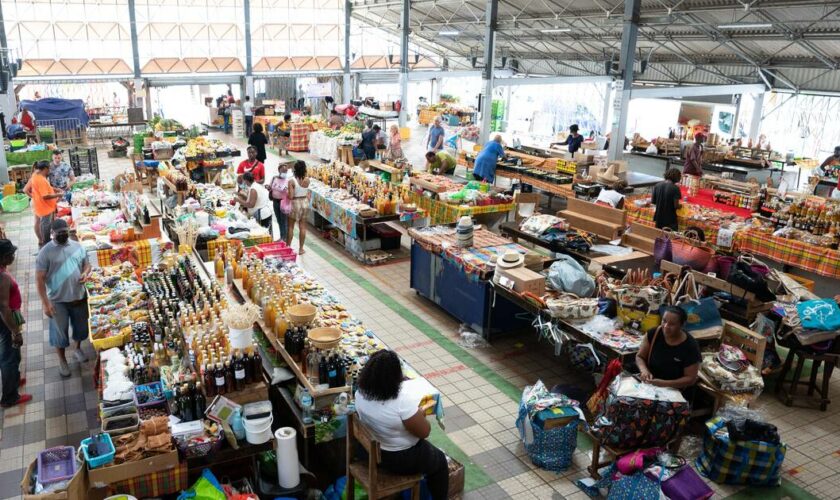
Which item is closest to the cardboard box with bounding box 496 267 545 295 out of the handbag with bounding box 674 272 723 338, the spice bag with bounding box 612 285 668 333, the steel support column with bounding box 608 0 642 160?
the spice bag with bounding box 612 285 668 333

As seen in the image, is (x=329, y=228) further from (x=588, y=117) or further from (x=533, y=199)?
(x=588, y=117)

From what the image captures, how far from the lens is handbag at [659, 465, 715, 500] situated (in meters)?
4.96

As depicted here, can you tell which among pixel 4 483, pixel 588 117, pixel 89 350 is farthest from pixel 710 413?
pixel 588 117

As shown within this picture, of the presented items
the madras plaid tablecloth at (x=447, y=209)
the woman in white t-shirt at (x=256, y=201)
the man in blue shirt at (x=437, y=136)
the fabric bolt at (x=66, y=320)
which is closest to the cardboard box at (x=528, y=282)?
the madras plaid tablecloth at (x=447, y=209)

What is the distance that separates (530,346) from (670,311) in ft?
9.03

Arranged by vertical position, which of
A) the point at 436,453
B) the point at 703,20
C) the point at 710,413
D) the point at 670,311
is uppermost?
the point at 703,20

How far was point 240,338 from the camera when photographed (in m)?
5.16

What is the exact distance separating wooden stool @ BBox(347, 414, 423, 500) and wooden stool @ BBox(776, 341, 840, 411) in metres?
4.80

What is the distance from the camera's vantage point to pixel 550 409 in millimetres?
5738

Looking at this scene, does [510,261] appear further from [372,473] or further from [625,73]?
[625,73]

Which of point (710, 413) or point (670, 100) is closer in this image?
point (710, 413)

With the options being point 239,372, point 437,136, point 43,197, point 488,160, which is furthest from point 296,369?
point 437,136

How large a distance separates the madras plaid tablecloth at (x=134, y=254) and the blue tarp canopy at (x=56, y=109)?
18.1m

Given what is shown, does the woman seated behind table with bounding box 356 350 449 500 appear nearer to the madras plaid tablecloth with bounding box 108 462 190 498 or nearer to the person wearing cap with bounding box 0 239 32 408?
the madras plaid tablecloth with bounding box 108 462 190 498
